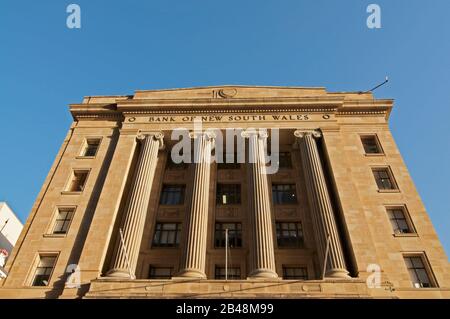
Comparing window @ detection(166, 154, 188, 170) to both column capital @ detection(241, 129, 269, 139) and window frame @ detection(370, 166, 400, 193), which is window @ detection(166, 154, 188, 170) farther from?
window frame @ detection(370, 166, 400, 193)

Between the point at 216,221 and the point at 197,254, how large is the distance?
5.25 meters

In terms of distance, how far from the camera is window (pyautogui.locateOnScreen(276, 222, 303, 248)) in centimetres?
2872

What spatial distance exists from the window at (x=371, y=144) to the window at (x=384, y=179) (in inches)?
87.1

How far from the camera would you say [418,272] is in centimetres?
2572

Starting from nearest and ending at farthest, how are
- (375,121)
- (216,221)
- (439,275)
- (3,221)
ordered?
(439,275)
(216,221)
(375,121)
(3,221)

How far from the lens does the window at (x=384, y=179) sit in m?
31.2

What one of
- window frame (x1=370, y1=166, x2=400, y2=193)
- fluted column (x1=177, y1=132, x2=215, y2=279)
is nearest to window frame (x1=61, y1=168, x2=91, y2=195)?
fluted column (x1=177, y1=132, x2=215, y2=279)

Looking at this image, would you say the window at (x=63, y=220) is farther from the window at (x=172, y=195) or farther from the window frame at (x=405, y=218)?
the window frame at (x=405, y=218)

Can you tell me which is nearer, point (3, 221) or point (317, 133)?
point (317, 133)

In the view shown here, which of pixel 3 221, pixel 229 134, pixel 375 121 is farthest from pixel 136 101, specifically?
pixel 3 221

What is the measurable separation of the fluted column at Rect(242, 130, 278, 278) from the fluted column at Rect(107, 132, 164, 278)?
8.85 m

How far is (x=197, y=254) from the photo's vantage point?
84.0 feet
